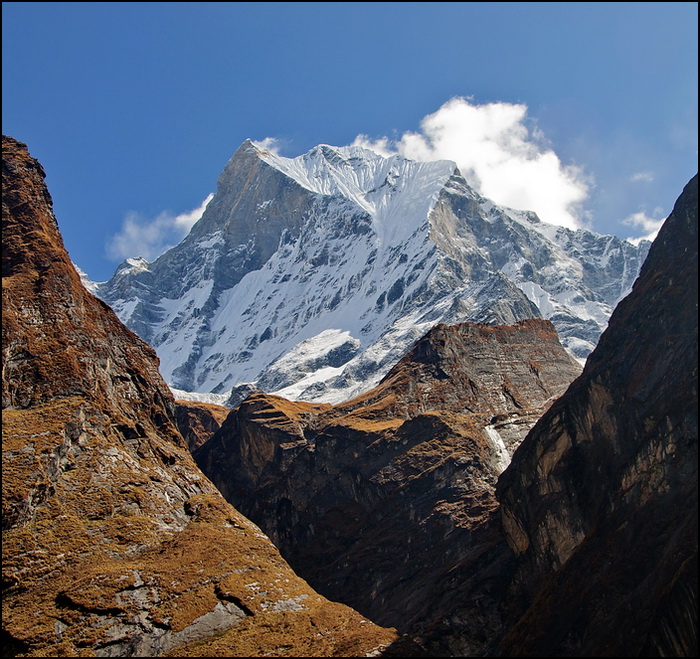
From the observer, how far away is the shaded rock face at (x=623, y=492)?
52750 millimetres

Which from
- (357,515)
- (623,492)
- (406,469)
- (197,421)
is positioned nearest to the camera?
(623,492)

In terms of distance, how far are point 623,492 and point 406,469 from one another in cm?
4131

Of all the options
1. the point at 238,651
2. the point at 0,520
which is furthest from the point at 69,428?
the point at 238,651

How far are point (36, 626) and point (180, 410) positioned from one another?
108 m

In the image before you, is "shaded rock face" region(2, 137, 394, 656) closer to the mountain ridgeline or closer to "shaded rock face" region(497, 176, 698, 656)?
the mountain ridgeline

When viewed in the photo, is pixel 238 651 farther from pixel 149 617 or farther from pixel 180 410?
pixel 180 410

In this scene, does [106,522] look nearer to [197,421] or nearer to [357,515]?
[357,515]

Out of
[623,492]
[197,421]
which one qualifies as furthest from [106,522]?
[197,421]

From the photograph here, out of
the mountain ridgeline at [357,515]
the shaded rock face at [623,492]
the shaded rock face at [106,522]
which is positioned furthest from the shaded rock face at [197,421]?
the shaded rock face at [623,492]

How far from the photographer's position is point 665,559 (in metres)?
53.2

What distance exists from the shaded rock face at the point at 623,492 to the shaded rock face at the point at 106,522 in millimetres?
14319

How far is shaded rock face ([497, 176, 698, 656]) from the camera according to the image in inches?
2077

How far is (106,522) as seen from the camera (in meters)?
58.2

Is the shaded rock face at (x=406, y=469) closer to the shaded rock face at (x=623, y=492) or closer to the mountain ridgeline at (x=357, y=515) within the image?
the mountain ridgeline at (x=357, y=515)
